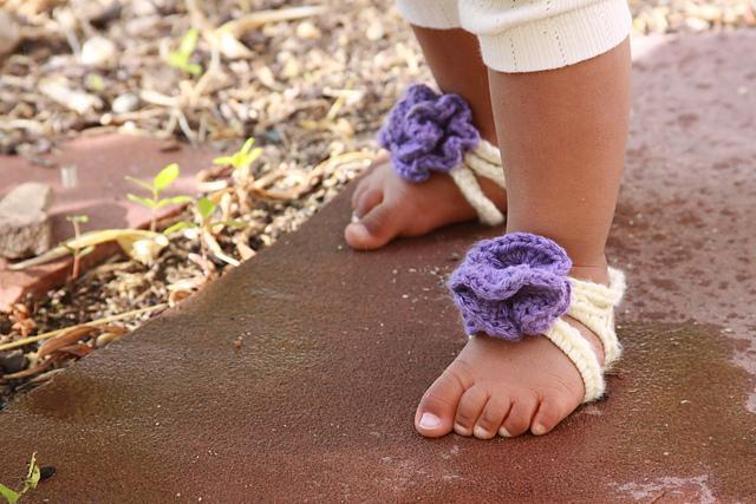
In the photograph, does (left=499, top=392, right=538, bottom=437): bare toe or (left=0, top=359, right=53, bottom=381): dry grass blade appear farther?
(left=0, top=359, right=53, bottom=381): dry grass blade

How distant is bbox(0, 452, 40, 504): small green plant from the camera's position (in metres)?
1.10

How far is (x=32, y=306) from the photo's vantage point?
1.60m

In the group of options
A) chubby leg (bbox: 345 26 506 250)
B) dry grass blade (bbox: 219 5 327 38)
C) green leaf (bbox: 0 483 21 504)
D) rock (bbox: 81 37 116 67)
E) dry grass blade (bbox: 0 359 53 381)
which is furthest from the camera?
dry grass blade (bbox: 219 5 327 38)

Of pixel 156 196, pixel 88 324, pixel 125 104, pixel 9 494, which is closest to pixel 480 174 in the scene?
pixel 156 196

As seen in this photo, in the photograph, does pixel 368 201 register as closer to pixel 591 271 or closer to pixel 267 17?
pixel 591 271

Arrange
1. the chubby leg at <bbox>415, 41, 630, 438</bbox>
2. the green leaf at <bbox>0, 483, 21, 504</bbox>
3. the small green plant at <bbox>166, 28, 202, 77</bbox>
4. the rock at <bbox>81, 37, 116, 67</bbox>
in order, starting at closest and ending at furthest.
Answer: the green leaf at <bbox>0, 483, 21, 504</bbox> → the chubby leg at <bbox>415, 41, 630, 438</bbox> → the small green plant at <bbox>166, 28, 202, 77</bbox> → the rock at <bbox>81, 37, 116, 67</bbox>

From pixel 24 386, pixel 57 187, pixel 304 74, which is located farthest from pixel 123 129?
pixel 24 386

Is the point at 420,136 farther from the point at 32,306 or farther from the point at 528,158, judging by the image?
the point at 32,306

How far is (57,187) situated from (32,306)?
39 cm

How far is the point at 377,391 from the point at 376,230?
38 centimetres

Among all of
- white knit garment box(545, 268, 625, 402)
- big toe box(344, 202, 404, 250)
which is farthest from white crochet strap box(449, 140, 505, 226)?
white knit garment box(545, 268, 625, 402)

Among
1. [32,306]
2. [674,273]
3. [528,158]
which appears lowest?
[674,273]

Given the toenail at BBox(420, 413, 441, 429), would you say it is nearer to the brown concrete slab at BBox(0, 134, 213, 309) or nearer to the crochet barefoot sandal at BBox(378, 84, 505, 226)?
the crochet barefoot sandal at BBox(378, 84, 505, 226)

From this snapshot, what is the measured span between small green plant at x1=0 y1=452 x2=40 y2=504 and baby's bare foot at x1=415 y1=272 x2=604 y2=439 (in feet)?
1.35
